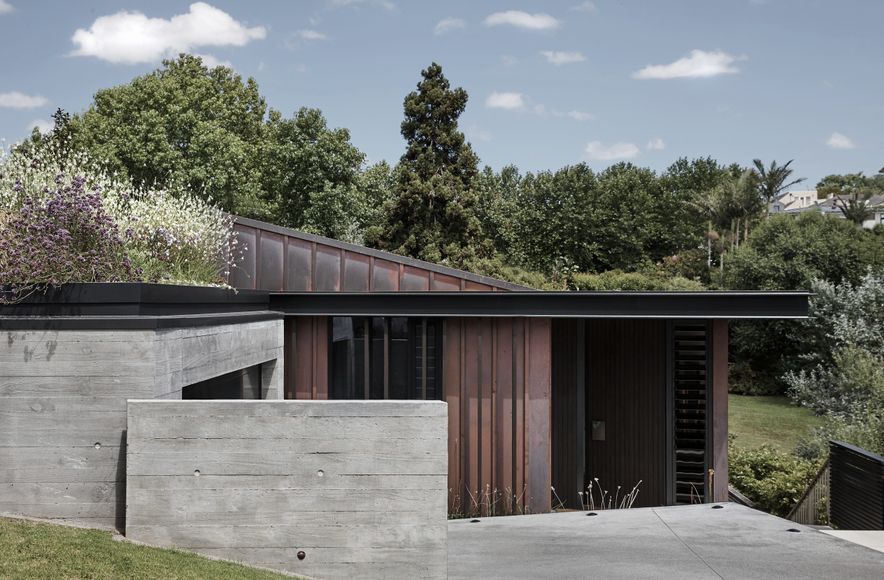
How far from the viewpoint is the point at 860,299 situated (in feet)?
68.9

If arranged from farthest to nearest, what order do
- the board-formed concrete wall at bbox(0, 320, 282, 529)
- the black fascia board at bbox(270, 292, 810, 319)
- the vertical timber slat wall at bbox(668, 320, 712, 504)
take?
the vertical timber slat wall at bbox(668, 320, 712, 504) → the black fascia board at bbox(270, 292, 810, 319) → the board-formed concrete wall at bbox(0, 320, 282, 529)

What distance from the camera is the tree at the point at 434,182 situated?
28.3m

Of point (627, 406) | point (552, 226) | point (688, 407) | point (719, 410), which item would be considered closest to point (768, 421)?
point (627, 406)

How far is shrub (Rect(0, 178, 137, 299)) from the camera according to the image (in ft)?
19.1

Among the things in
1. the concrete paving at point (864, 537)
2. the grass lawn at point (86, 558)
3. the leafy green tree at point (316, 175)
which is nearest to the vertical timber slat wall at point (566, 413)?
A: the concrete paving at point (864, 537)

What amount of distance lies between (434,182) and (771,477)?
1870 cm

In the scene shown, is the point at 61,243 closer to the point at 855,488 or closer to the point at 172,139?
the point at 855,488

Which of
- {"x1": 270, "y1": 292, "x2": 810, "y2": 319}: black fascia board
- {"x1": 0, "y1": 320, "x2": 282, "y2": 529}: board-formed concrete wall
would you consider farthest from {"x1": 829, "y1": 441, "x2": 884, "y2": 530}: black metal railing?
{"x1": 0, "y1": 320, "x2": 282, "y2": 529}: board-formed concrete wall

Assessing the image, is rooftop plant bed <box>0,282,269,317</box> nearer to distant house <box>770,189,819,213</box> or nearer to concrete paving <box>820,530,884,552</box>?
concrete paving <box>820,530,884,552</box>

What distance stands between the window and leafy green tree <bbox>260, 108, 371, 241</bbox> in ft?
72.9

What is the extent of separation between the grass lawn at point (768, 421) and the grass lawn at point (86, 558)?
17.9 metres

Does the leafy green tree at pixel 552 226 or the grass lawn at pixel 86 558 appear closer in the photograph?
the grass lawn at pixel 86 558

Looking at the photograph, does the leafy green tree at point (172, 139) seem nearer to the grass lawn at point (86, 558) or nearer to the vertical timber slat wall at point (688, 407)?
the vertical timber slat wall at point (688, 407)

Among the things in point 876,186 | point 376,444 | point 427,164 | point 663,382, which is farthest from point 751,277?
point 876,186
